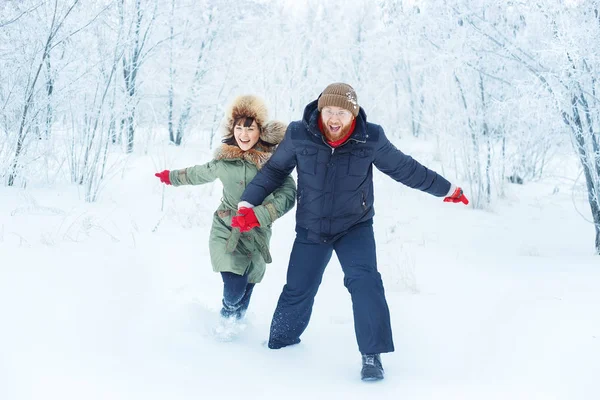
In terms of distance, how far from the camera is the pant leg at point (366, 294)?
2322mm

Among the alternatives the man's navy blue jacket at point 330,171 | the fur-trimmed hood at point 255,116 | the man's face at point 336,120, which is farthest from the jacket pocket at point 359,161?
the fur-trimmed hood at point 255,116

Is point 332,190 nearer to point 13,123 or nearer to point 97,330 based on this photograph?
point 97,330

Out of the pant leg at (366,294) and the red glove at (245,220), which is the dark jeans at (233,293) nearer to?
the red glove at (245,220)

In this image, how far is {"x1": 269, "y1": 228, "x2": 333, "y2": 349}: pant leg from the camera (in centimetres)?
261

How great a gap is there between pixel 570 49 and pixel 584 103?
0.78m

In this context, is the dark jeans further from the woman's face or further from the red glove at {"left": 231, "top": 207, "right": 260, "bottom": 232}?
the woman's face

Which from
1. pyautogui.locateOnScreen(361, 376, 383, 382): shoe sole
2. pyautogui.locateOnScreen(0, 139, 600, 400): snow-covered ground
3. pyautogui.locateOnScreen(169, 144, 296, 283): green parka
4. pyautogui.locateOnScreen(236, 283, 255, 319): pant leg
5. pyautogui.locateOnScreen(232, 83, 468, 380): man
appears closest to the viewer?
pyautogui.locateOnScreen(0, 139, 600, 400): snow-covered ground

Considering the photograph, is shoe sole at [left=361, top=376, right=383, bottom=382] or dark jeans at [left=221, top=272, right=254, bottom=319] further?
dark jeans at [left=221, top=272, right=254, bottom=319]

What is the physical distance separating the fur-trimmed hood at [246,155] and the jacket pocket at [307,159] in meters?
0.33

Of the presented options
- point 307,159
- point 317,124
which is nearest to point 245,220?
point 307,159

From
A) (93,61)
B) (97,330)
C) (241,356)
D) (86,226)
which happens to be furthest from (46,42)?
(241,356)

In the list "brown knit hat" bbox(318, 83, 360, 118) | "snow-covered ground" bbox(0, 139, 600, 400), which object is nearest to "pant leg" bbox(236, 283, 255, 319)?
"snow-covered ground" bbox(0, 139, 600, 400)

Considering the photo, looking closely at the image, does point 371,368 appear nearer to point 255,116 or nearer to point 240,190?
point 240,190

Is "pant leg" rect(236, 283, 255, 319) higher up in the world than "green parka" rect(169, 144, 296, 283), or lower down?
lower down
